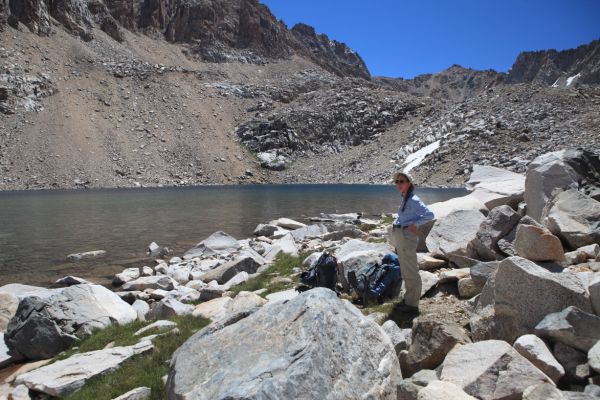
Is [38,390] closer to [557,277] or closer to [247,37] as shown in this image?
[557,277]

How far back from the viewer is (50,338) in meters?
8.70

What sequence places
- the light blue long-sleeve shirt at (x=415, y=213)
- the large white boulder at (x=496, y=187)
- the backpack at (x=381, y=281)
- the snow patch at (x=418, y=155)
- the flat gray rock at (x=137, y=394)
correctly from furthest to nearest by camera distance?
1. the snow patch at (x=418, y=155)
2. the large white boulder at (x=496, y=187)
3. the backpack at (x=381, y=281)
4. the light blue long-sleeve shirt at (x=415, y=213)
5. the flat gray rock at (x=137, y=394)

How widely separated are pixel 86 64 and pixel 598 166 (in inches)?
4829

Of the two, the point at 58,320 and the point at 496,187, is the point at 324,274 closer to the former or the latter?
the point at 58,320

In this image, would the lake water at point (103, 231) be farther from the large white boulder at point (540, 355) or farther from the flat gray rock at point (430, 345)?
the large white boulder at point (540, 355)

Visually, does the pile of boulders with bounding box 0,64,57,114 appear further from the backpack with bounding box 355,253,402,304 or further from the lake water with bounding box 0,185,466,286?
the backpack with bounding box 355,253,402,304

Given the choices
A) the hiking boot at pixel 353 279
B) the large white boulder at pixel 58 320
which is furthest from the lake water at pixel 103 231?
the hiking boot at pixel 353 279

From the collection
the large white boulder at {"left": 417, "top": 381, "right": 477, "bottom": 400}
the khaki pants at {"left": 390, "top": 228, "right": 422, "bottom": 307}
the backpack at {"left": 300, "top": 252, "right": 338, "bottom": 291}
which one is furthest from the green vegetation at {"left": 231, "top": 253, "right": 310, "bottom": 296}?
the large white boulder at {"left": 417, "top": 381, "right": 477, "bottom": 400}

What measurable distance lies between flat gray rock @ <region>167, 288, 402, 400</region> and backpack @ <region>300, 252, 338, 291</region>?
4.43 m

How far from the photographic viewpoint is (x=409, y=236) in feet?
24.9

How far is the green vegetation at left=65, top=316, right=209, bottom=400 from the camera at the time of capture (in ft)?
20.3

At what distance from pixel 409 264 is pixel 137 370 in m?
4.99

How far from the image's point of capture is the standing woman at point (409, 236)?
294 inches

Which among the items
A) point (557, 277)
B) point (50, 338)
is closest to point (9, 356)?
point (50, 338)
